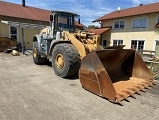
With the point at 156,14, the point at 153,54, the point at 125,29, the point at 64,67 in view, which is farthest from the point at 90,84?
the point at 125,29

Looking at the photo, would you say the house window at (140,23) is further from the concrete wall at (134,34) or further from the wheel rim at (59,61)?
the wheel rim at (59,61)

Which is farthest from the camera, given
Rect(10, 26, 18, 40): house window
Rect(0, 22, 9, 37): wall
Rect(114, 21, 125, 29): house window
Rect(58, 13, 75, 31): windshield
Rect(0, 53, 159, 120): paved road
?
Rect(114, 21, 125, 29): house window

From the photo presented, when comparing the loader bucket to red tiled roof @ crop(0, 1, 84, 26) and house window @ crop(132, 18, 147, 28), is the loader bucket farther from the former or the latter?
red tiled roof @ crop(0, 1, 84, 26)

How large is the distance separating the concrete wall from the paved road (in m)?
12.4

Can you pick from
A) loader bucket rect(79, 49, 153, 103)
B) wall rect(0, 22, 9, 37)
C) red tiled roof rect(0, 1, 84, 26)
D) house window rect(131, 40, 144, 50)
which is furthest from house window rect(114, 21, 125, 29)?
loader bucket rect(79, 49, 153, 103)

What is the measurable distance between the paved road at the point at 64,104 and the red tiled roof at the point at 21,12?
45.7 feet

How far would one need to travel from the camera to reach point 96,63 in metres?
4.71

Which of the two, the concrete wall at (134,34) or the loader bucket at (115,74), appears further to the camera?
the concrete wall at (134,34)

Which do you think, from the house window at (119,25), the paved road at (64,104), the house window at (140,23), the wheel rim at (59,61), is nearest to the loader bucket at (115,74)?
the paved road at (64,104)

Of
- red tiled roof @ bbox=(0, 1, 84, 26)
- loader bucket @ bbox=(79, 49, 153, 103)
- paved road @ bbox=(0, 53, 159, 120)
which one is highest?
red tiled roof @ bbox=(0, 1, 84, 26)

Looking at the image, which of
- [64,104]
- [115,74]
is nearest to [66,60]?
[115,74]

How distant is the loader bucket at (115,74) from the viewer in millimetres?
4449

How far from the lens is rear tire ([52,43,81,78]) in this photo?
19.4ft

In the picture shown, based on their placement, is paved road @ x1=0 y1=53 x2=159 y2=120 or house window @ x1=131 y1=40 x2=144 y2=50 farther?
house window @ x1=131 y1=40 x2=144 y2=50
